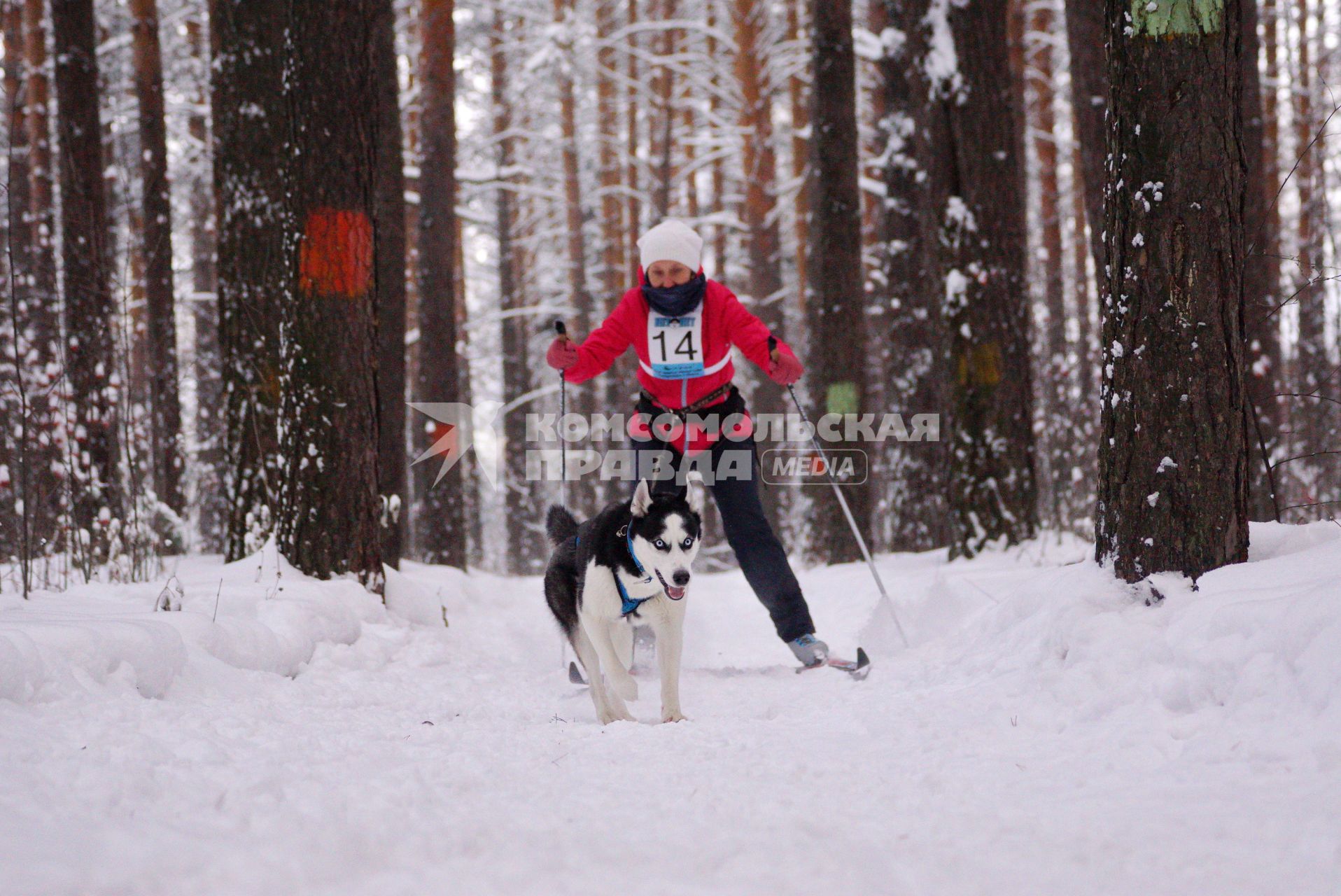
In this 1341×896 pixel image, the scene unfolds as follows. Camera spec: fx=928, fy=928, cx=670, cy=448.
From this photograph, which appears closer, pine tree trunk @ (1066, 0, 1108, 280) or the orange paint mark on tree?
the orange paint mark on tree

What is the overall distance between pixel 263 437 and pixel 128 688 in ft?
9.34

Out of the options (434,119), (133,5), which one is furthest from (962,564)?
(133,5)

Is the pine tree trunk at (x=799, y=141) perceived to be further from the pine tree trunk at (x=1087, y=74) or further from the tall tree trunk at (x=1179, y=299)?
the tall tree trunk at (x=1179, y=299)

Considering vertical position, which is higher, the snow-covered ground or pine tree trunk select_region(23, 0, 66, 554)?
pine tree trunk select_region(23, 0, 66, 554)

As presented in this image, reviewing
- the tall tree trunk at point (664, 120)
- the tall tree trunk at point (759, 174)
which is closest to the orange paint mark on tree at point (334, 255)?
the tall tree trunk at point (759, 174)

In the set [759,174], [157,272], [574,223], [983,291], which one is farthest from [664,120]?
[983,291]

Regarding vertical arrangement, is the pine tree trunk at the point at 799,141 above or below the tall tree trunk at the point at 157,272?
above

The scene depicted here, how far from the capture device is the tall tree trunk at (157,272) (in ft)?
22.7

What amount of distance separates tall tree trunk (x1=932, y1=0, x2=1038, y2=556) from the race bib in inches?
112

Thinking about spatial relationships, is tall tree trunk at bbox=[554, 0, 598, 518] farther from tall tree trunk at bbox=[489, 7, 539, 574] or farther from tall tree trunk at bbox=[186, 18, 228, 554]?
tall tree trunk at bbox=[186, 18, 228, 554]

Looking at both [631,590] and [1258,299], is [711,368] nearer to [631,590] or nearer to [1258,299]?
[631,590]

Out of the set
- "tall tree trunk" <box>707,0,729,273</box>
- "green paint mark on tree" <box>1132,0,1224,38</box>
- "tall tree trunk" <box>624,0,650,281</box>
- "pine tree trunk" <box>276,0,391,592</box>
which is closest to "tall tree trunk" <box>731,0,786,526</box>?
"tall tree trunk" <box>707,0,729,273</box>

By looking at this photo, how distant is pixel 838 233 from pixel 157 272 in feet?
24.0

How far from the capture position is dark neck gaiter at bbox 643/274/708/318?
14.7 ft
